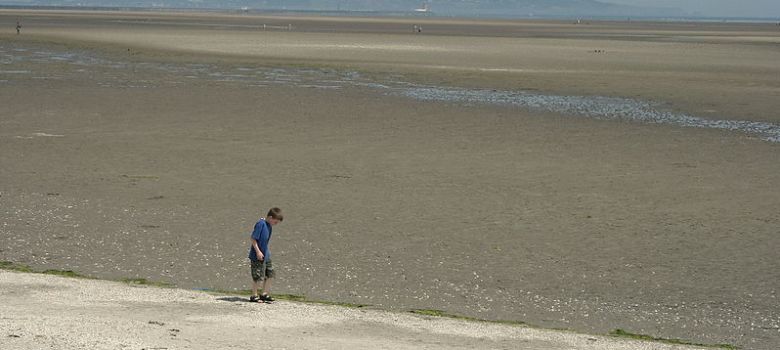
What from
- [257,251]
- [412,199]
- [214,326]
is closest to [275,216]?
[257,251]

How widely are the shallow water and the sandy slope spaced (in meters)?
16.8

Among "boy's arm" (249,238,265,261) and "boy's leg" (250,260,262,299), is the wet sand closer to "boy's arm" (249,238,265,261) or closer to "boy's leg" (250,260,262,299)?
"boy's leg" (250,260,262,299)

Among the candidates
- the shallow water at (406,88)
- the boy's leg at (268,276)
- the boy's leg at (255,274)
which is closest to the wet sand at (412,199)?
the shallow water at (406,88)

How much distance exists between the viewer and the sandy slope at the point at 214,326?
9438mm

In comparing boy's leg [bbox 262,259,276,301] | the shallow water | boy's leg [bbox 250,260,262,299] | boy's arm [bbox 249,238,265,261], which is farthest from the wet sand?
boy's arm [bbox 249,238,265,261]

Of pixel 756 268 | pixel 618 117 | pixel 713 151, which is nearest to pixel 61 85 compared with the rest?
pixel 618 117

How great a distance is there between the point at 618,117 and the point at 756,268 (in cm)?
1609

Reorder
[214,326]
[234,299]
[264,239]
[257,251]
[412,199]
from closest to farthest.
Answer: [214,326]
[257,251]
[264,239]
[234,299]
[412,199]

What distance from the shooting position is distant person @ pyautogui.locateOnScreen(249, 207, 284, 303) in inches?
430


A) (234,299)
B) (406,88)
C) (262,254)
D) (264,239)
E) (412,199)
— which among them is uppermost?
(264,239)

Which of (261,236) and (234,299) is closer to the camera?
(261,236)

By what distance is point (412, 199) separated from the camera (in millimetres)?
17547

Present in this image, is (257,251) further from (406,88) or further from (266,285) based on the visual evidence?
(406,88)

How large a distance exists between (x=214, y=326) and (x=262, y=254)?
1200 mm
